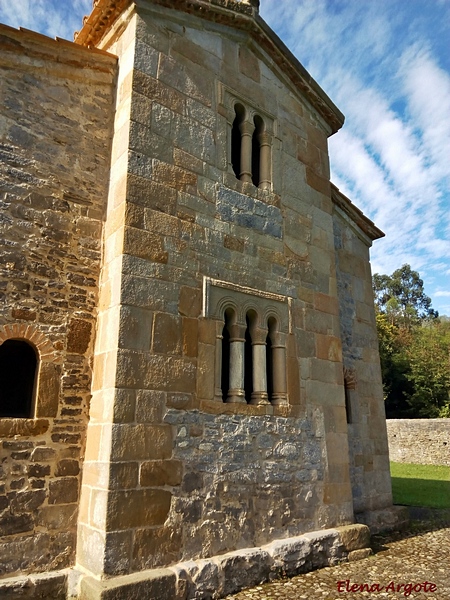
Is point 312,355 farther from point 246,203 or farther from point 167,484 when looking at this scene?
point 167,484

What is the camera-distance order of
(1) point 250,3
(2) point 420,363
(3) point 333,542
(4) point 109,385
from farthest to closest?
(2) point 420,363, (1) point 250,3, (3) point 333,542, (4) point 109,385

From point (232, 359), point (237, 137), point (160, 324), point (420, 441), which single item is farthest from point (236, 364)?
point (420, 441)

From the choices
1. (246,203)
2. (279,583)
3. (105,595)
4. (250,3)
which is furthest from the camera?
(250,3)

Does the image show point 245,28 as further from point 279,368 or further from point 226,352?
point 279,368

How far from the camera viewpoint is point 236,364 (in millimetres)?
5688

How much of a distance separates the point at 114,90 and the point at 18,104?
47.7 inches

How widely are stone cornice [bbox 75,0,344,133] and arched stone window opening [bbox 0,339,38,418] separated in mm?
4303

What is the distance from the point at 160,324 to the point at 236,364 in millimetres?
1144

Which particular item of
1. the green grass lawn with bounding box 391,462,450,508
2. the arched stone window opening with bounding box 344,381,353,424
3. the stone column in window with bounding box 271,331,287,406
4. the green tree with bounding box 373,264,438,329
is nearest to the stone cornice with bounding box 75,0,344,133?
the stone column in window with bounding box 271,331,287,406

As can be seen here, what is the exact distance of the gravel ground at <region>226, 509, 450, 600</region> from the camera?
15.7ft

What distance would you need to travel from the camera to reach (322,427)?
6441mm

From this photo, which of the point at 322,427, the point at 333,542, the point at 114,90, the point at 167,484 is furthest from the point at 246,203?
the point at 333,542

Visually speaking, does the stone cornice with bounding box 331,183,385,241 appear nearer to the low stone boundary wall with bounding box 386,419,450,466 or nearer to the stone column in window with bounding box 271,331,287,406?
the stone column in window with bounding box 271,331,287,406

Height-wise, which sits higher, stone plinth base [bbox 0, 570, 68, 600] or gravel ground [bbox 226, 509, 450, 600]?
stone plinth base [bbox 0, 570, 68, 600]
